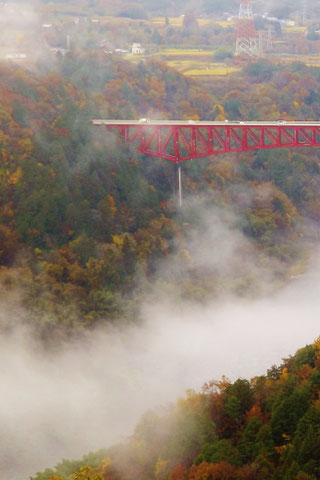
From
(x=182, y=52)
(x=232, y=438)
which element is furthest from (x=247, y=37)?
(x=232, y=438)

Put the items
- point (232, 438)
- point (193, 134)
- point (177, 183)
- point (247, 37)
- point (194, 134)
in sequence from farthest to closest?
point (247, 37) → point (177, 183) → point (194, 134) → point (193, 134) → point (232, 438)

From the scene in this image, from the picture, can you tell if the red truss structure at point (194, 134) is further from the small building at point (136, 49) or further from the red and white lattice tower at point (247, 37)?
the red and white lattice tower at point (247, 37)

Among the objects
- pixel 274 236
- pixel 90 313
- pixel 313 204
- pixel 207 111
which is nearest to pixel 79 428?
pixel 90 313

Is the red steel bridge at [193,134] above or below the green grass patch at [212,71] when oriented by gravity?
below

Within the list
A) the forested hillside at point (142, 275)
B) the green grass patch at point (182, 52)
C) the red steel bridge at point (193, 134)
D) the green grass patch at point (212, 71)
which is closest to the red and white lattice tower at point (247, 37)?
the green grass patch at point (182, 52)

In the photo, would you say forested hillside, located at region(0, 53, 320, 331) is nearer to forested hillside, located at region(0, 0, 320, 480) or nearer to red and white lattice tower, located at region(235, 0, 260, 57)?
forested hillside, located at region(0, 0, 320, 480)

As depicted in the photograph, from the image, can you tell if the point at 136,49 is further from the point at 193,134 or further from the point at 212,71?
the point at 193,134

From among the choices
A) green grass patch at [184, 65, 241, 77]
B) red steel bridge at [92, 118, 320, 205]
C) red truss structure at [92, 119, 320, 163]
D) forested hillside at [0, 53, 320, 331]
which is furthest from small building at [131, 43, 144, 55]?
red truss structure at [92, 119, 320, 163]
